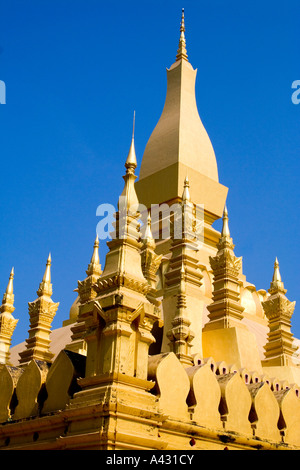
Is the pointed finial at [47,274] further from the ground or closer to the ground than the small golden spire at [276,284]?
further from the ground

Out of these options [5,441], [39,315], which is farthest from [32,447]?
[39,315]

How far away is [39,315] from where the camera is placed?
1848 cm

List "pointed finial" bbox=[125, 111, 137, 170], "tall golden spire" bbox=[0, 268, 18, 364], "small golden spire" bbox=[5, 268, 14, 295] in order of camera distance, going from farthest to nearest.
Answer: "small golden spire" bbox=[5, 268, 14, 295]
"tall golden spire" bbox=[0, 268, 18, 364]
"pointed finial" bbox=[125, 111, 137, 170]

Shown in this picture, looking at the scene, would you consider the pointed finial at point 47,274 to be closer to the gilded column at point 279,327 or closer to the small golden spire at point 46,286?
the small golden spire at point 46,286

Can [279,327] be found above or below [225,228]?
below

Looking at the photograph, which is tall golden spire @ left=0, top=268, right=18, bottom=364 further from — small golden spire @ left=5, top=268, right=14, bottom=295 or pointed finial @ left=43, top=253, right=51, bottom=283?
pointed finial @ left=43, top=253, right=51, bottom=283

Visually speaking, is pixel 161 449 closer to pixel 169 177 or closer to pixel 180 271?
pixel 180 271

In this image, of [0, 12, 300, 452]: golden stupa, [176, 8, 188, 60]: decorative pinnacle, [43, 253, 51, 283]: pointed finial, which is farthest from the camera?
[176, 8, 188, 60]: decorative pinnacle

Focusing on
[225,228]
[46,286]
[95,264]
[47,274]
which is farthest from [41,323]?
[225,228]

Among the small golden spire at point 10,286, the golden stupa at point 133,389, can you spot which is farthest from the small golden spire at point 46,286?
the golden stupa at point 133,389

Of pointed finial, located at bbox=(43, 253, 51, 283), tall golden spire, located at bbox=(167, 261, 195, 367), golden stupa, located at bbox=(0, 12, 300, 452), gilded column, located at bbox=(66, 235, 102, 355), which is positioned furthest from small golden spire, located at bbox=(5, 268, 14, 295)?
tall golden spire, located at bbox=(167, 261, 195, 367)

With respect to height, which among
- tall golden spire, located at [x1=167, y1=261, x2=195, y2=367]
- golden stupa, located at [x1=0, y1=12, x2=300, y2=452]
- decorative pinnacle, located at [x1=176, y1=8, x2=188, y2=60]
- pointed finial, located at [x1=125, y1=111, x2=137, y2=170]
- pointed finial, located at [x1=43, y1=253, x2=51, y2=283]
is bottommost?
golden stupa, located at [x1=0, y1=12, x2=300, y2=452]

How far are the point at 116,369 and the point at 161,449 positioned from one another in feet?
3.58

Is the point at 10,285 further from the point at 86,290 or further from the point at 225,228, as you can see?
the point at 225,228
